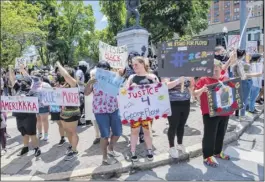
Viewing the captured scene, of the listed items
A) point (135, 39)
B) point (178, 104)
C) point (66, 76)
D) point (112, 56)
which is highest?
point (135, 39)

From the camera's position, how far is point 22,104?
183 inches

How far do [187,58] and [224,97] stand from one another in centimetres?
92

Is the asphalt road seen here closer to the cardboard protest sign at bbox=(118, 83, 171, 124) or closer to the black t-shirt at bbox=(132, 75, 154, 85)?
the cardboard protest sign at bbox=(118, 83, 171, 124)

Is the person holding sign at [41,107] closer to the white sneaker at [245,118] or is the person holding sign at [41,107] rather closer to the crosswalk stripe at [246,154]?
the crosswalk stripe at [246,154]

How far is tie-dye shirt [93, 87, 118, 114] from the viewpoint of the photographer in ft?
14.4

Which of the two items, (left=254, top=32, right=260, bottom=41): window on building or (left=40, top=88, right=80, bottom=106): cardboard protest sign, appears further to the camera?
(left=254, top=32, right=260, bottom=41): window on building

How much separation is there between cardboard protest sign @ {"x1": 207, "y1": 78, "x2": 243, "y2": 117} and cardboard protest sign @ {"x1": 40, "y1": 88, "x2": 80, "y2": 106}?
215cm

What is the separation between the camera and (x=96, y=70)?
429 centimetres

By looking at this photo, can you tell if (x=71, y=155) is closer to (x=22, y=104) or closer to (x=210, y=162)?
(x=22, y=104)

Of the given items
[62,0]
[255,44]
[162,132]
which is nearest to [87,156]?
[162,132]

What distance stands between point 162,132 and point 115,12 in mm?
23416

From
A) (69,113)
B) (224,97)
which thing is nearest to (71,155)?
(69,113)

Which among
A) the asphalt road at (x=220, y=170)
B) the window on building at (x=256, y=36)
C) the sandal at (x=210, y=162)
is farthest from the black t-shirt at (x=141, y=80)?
the window on building at (x=256, y=36)

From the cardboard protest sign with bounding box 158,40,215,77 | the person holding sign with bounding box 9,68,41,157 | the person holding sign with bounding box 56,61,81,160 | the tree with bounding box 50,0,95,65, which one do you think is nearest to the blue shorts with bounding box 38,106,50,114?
the person holding sign with bounding box 9,68,41,157
